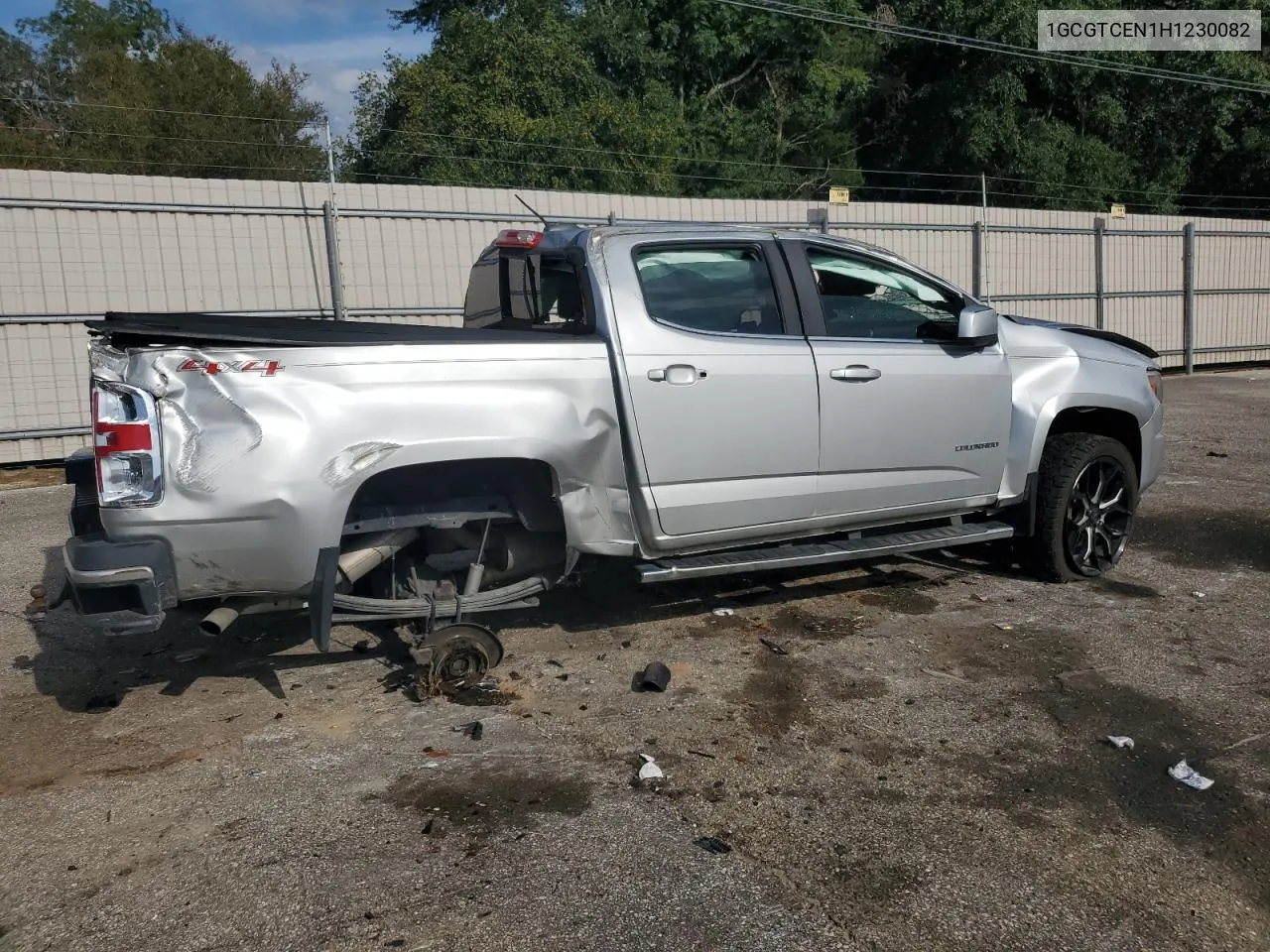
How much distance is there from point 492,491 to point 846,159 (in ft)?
84.9

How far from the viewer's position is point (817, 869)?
3.32 metres

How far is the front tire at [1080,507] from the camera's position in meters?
5.98

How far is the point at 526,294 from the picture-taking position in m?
5.47

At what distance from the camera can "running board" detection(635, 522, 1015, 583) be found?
4906mm

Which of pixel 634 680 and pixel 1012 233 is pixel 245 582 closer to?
pixel 634 680

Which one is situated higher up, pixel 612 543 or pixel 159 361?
pixel 159 361

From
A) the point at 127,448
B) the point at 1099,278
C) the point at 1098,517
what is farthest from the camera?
the point at 1099,278

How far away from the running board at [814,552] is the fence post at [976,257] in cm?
1085

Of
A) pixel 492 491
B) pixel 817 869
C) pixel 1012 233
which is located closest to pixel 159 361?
pixel 492 491

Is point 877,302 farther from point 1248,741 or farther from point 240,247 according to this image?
point 240,247

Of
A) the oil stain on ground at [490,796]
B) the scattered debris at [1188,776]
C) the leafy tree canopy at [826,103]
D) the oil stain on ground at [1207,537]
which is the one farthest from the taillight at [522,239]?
the leafy tree canopy at [826,103]

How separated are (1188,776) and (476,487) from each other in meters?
2.88

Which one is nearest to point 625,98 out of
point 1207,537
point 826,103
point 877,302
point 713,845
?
point 826,103

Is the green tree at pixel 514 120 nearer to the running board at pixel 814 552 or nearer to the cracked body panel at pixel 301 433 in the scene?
the running board at pixel 814 552
